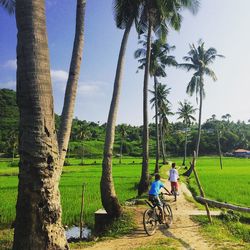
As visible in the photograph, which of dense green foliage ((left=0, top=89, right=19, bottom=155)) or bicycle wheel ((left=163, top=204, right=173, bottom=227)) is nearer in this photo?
bicycle wheel ((left=163, top=204, right=173, bottom=227))

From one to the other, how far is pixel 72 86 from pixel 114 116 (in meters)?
5.15

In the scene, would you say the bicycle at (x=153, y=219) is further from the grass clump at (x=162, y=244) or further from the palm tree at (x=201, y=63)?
the palm tree at (x=201, y=63)

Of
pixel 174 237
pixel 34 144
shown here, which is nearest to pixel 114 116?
pixel 174 237

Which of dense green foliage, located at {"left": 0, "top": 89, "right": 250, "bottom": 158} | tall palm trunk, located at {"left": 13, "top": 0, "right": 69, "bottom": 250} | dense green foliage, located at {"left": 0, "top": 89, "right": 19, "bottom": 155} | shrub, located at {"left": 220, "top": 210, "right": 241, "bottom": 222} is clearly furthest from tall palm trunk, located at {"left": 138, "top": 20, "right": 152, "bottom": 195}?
dense green foliage, located at {"left": 0, "top": 89, "right": 250, "bottom": 158}

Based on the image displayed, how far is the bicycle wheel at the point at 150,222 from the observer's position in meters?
10.3

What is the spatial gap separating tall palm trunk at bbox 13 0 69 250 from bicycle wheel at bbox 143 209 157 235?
5.08 m

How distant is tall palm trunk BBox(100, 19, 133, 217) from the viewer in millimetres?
12195

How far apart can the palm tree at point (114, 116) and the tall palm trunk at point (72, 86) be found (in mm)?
4901

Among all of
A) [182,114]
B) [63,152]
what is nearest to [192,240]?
[63,152]

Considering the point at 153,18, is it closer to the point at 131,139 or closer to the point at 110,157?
the point at 110,157

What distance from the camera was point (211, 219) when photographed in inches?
467

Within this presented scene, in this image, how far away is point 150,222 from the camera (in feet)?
34.4

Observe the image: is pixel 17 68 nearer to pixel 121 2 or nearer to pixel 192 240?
pixel 192 240

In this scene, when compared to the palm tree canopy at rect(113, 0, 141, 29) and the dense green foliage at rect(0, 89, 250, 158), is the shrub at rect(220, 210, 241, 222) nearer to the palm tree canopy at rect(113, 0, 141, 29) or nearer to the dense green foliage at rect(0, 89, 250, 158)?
the palm tree canopy at rect(113, 0, 141, 29)
